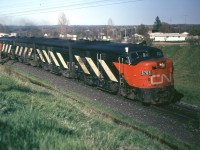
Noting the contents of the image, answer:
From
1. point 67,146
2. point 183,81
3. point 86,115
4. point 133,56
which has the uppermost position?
point 133,56

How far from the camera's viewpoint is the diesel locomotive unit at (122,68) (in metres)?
15.8

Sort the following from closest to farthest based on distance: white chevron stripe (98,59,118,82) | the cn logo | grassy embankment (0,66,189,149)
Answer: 1. grassy embankment (0,66,189,149)
2. the cn logo
3. white chevron stripe (98,59,118,82)

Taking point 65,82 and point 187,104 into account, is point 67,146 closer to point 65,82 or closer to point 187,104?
point 187,104

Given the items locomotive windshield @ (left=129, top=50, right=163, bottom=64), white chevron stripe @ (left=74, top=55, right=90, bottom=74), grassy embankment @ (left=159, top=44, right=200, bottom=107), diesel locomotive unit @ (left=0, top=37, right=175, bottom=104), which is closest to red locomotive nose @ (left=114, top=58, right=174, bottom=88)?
diesel locomotive unit @ (left=0, top=37, right=175, bottom=104)

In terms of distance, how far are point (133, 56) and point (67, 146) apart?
1096 centimetres

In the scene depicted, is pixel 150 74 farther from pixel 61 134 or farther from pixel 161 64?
pixel 61 134

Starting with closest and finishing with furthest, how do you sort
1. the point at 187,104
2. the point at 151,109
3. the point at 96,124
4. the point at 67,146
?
1. the point at 67,146
2. the point at 96,124
3. the point at 151,109
4. the point at 187,104

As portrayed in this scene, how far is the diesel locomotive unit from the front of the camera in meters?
15.8

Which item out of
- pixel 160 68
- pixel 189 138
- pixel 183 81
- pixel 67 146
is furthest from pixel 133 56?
pixel 183 81

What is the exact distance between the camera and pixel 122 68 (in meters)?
16.9

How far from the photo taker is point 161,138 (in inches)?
448

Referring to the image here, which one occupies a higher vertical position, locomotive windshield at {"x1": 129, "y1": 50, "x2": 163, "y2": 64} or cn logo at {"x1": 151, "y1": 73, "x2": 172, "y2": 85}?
locomotive windshield at {"x1": 129, "y1": 50, "x2": 163, "y2": 64}

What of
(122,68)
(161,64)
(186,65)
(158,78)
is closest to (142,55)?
(161,64)

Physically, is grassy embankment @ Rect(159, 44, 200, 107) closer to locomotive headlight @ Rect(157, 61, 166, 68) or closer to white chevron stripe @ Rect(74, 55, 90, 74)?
locomotive headlight @ Rect(157, 61, 166, 68)
